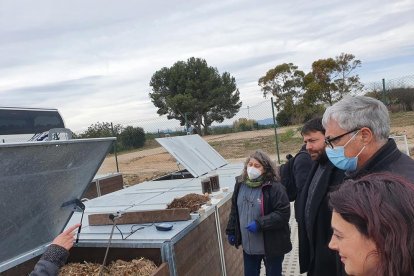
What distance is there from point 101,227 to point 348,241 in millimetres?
2258

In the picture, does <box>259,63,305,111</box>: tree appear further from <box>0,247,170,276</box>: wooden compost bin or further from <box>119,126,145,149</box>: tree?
<box>0,247,170,276</box>: wooden compost bin

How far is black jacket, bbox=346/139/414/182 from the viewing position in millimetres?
1716

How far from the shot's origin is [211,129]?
27438 millimetres

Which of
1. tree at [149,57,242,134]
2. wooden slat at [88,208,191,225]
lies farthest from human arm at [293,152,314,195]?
tree at [149,57,242,134]

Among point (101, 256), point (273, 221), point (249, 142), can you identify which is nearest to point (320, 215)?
point (273, 221)

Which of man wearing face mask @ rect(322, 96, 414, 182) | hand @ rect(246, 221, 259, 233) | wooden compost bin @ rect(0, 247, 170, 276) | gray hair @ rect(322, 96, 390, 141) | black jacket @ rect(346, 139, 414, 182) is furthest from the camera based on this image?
hand @ rect(246, 221, 259, 233)

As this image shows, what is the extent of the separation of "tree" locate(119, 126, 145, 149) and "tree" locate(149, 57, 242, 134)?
30.4 feet

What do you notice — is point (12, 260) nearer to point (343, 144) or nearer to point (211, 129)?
point (343, 144)

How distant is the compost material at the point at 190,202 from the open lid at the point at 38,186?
1.02m

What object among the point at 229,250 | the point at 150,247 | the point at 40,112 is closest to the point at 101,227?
the point at 150,247

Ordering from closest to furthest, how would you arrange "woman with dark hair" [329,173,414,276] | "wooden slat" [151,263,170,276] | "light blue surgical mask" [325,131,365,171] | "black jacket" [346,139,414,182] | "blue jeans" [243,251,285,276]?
"woman with dark hair" [329,173,414,276], "black jacket" [346,139,414,182], "light blue surgical mask" [325,131,365,171], "wooden slat" [151,263,170,276], "blue jeans" [243,251,285,276]

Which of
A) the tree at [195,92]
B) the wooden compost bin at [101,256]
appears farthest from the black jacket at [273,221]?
the tree at [195,92]

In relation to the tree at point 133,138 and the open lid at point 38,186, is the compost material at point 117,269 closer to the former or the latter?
the open lid at point 38,186

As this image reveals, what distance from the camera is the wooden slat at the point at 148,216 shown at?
113 inches
